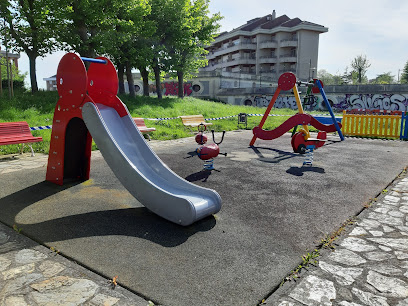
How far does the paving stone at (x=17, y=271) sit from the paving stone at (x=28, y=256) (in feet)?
0.37

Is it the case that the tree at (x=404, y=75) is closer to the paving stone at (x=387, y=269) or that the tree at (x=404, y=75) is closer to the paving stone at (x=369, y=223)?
the paving stone at (x=369, y=223)

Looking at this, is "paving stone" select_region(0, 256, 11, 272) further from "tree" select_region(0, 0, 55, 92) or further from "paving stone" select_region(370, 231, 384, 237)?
"tree" select_region(0, 0, 55, 92)

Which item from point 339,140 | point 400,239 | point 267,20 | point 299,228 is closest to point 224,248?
point 299,228

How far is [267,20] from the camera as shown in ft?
245

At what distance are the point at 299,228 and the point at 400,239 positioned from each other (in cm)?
114

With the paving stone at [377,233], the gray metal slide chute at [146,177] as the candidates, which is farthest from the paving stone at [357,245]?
→ the gray metal slide chute at [146,177]

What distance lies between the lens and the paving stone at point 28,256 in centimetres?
300

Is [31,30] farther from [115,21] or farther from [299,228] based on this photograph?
[299,228]

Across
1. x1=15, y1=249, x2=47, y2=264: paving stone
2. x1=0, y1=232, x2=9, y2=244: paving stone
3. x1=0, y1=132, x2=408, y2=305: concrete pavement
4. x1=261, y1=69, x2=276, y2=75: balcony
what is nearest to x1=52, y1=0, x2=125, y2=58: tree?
x1=0, y1=132, x2=408, y2=305: concrete pavement

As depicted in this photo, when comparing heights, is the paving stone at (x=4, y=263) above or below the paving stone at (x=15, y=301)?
below

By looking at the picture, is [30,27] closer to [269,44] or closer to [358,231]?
[358,231]

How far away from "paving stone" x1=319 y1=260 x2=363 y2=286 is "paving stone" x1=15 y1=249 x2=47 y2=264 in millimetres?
→ 2806

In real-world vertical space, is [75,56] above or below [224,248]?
above

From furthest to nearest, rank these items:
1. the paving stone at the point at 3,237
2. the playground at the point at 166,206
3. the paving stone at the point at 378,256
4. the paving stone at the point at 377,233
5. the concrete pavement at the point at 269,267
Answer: the paving stone at the point at 377,233, the paving stone at the point at 3,237, the paving stone at the point at 378,256, the playground at the point at 166,206, the concrete pavement at the point at 269,267
